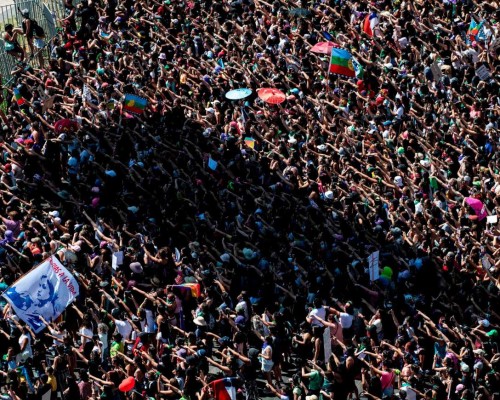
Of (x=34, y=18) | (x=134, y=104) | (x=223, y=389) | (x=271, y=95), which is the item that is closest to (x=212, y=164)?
(x=271, y=95)

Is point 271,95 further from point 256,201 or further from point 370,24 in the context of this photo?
point 370,24

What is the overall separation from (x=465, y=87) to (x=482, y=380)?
35.1ft

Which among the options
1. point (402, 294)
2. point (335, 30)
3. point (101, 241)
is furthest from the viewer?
point (335, 30)

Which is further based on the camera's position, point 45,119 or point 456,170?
point 45,119

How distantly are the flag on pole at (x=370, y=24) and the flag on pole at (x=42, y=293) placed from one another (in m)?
12.8

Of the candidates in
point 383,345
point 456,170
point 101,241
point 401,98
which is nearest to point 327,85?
point 401,98

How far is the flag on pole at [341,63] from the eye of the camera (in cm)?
3597

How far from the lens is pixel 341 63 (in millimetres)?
36062

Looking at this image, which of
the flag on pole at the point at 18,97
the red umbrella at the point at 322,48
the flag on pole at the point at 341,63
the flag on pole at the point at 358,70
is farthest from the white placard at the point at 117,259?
the red umbrella at the point at 322,48

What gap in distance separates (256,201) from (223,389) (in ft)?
24.3

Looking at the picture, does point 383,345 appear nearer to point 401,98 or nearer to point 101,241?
point 101,241

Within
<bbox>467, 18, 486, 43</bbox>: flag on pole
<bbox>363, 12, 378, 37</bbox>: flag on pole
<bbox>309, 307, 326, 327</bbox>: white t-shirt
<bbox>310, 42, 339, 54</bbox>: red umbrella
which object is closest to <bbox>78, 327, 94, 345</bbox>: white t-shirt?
<bbox>309, 307, 326, 327</bbox>: white t-shirt

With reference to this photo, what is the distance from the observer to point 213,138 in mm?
35000

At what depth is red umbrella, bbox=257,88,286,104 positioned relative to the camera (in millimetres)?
35031
